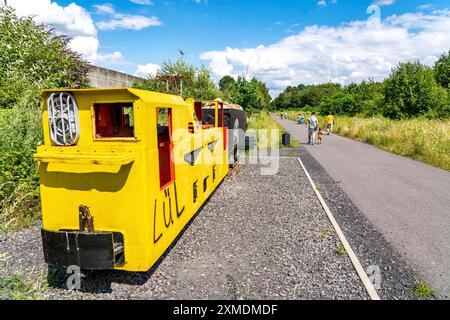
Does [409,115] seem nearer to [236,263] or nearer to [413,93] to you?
[413,93]

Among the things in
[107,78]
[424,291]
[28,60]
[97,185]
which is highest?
[107,78]

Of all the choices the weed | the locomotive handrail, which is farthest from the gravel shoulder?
the locomotive handrail

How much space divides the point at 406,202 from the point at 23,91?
10821mm

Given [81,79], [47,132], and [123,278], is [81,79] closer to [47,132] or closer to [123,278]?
[47,132]

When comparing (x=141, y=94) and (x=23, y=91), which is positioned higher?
(x=23, y=91)

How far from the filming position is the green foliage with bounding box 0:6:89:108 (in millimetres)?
8367

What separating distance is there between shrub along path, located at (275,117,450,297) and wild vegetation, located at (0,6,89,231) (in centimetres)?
683

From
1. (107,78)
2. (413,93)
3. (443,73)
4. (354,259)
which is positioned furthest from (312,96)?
(354,259)

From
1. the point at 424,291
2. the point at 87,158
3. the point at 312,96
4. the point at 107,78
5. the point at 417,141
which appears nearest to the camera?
the point at 87,158

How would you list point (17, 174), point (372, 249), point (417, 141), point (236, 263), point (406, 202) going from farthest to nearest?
point (417, 141) → point (406, 202) → point (17, 174) → point (372, 249) → point (236, 263)

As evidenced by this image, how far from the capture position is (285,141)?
1714 centimetres

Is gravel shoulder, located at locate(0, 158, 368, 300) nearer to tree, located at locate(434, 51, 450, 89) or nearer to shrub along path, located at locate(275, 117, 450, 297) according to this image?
shrub along path, located at locate(275, 117, 450, 297)

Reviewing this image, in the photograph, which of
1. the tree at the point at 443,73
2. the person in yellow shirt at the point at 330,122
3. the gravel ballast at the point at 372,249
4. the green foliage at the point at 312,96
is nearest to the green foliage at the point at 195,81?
the person in yellow shirt at the point at 330,122

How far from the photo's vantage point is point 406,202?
728cm
